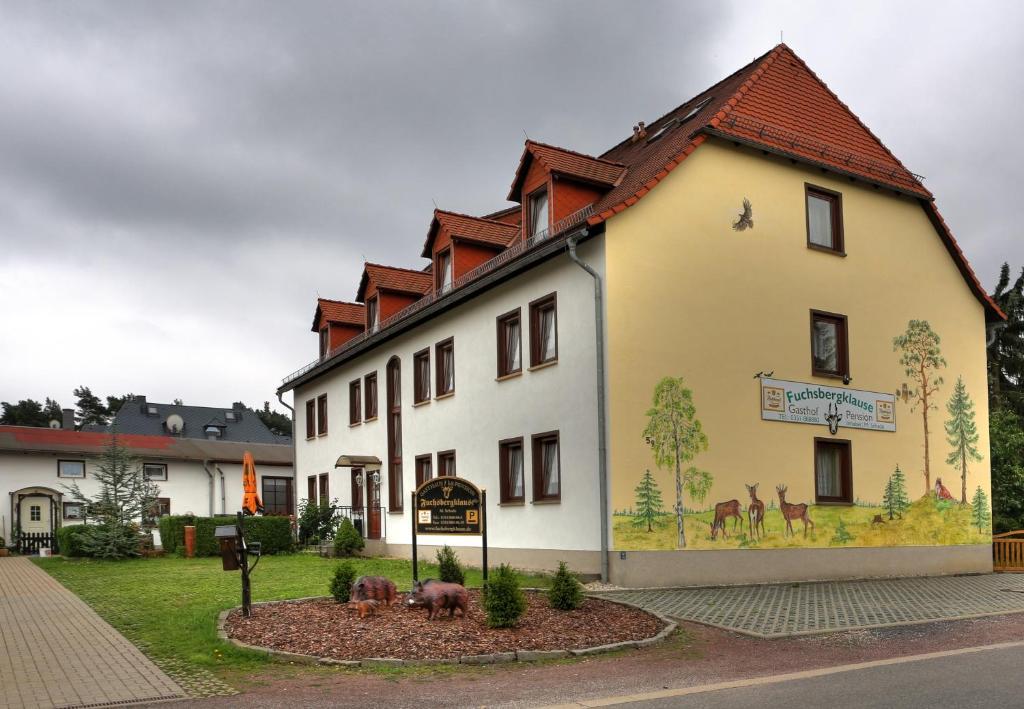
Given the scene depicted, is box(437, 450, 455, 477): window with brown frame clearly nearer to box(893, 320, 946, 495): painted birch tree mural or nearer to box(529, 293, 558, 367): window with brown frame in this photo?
box(529, 293, 558, 367): window with brown frame

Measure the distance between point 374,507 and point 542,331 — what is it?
10799 millimetres

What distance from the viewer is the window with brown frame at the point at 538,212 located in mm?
22016

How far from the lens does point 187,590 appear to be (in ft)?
57.2

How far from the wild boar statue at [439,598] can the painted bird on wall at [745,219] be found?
1076 centimetres

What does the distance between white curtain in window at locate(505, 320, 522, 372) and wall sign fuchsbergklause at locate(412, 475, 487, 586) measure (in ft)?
21.6

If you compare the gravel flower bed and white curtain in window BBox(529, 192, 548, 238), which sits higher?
white curtain in window BBox(529, 192, 548, 238)

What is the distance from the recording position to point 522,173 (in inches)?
875

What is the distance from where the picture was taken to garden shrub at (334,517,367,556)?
89.8 ft

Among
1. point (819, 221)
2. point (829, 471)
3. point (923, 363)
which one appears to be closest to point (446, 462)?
point (829, 471)

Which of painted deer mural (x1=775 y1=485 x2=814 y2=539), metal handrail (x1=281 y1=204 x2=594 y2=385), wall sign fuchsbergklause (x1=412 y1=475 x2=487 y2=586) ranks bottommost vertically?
painted deer mural (x1=775 y1=485 x2=814 y2=539)

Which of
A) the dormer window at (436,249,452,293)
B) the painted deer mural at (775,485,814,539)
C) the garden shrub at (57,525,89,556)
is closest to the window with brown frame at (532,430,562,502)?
the painted deer mural at (775,485,814,539)

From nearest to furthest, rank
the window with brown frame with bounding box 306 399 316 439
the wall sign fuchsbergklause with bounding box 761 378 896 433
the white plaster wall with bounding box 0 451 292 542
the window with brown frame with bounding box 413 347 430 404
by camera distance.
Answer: the wall sign fuchsbergklause with bounding box 761 378 896 433 < the window with brown frame with bounding box 413 347 430 404 < the window with brown frame with bounding box 306 399 316 439 < the white plaster wall with bounding box 0 451 292 542

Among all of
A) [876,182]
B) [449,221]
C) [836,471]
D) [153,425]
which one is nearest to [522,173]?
[449,221]

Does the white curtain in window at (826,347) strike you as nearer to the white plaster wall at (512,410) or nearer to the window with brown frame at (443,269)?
the white plaster wall at (512,410)
